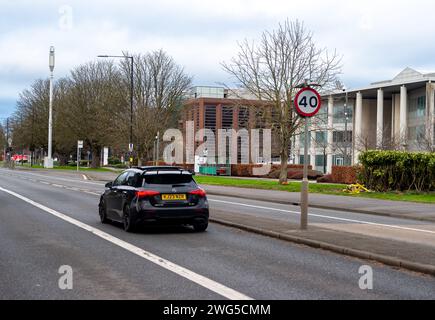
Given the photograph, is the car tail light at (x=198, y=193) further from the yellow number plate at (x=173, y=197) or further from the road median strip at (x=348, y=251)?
the road median strip at (x=348, y=251)

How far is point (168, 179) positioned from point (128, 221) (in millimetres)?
1268

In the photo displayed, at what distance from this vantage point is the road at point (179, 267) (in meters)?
6.98

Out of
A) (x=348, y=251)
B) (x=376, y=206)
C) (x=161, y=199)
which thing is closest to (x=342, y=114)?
(x=376, y=206)

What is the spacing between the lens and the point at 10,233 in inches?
492

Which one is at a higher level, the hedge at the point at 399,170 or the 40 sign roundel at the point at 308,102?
the 40 sign roundel at the point at 308,102

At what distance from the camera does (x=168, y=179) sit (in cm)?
1295

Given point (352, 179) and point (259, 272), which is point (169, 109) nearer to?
point (352, 179)

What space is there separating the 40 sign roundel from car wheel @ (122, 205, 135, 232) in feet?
14.2

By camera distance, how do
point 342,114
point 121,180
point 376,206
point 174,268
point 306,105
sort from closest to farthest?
point 174,268 < point 306,105 < point 121,180 < point 376,206 < point 342,114

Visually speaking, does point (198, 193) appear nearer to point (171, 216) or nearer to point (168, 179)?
point (168, 179)

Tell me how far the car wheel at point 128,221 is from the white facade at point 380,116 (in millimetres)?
43711

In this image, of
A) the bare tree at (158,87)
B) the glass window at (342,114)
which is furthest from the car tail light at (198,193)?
the glass window at (342,114)
